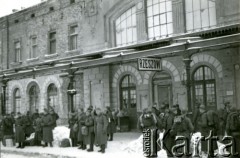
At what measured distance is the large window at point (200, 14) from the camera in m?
15.8

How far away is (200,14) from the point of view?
16.2m

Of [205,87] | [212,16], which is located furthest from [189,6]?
[205,87]

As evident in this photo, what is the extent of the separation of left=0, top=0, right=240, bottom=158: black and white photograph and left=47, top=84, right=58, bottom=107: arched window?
0.06 m

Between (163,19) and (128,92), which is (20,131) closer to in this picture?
(128,92)

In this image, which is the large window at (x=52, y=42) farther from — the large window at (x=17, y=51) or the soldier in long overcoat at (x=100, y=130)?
the soldier in long overcoat at (x=100, y=130)

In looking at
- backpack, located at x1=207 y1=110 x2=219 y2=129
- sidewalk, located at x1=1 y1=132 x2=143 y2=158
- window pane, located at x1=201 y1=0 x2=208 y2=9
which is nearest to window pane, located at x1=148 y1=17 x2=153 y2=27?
window pane, located at x1=201 y1=0 x2=208 y2=9

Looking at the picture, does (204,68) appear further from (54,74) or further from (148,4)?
(54,74)

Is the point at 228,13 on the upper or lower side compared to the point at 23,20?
lower

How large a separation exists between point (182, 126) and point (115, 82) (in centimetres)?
931

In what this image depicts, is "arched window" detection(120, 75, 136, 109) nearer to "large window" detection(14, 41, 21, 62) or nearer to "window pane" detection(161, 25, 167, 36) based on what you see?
"window pane" detection(161, 25, 167, 36)

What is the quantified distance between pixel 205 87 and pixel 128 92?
4516 mm

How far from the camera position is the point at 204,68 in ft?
51.4

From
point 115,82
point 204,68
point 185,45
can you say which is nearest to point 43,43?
point 115,82

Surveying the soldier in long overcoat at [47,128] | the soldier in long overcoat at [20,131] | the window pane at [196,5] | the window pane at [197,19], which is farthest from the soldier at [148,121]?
the window pane at [196,5]
